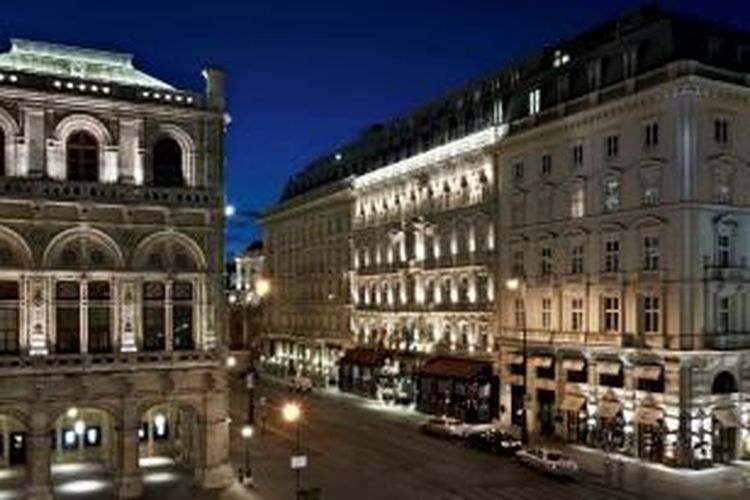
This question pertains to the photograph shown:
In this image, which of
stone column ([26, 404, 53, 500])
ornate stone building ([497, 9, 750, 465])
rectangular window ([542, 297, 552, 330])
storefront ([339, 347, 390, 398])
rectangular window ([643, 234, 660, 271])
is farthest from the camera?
storefront ([339, 347, 390, 398])

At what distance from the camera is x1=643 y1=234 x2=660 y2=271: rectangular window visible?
168 feet

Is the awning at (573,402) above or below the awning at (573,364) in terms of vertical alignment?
below

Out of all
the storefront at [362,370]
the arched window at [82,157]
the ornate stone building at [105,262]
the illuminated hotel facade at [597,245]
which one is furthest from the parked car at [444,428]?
the arched window at [82,157]

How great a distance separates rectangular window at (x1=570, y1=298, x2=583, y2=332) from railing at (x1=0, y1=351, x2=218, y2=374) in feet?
80.4

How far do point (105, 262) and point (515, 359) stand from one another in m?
31.5

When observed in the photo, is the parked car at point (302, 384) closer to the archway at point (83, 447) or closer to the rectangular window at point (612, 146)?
the archway at point (83, 447)

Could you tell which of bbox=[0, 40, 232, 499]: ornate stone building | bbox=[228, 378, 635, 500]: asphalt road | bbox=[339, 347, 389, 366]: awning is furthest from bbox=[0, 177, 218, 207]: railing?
bbox=[339, 347, 389, 366]: awning

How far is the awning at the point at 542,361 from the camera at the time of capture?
58922 mm

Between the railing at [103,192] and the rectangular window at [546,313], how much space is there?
1007 inches

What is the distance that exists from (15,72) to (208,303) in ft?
45.3

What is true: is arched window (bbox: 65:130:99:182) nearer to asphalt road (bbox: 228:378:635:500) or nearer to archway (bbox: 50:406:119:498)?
archway (bbox: 50:406:119:498)

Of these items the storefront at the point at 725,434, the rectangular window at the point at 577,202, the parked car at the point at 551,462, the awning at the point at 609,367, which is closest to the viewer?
the parked car at the point at 551,462

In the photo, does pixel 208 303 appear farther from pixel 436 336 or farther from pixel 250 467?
pixel 436 336

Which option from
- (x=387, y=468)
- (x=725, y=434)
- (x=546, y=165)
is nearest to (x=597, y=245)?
(x=546, y=165)
